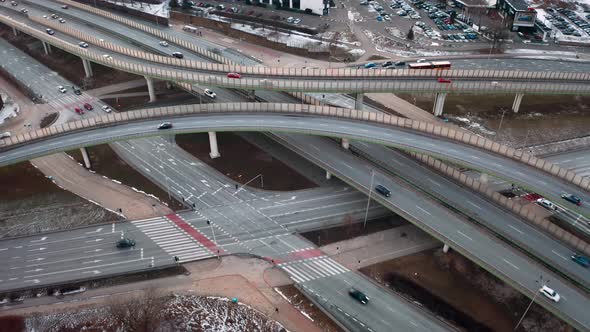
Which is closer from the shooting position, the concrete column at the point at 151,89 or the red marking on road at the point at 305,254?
the red marking on road at the point at 305,254

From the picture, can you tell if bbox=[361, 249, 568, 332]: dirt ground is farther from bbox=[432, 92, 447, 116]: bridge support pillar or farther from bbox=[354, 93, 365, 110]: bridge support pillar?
bbox=[432, 92, 447, 116]: bridge support pillar

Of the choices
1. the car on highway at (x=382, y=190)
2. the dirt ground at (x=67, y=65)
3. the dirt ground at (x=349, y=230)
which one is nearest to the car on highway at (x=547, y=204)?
the dirt ground at (x=349, y=230)

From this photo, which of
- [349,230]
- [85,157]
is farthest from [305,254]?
[85,157]


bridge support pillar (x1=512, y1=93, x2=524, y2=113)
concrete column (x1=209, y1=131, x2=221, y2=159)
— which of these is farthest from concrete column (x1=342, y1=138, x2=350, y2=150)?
bridge support pillar (x1=512, y1=93, x2=524, y2=113)

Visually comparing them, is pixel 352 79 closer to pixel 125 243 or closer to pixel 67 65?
pixel 125 243

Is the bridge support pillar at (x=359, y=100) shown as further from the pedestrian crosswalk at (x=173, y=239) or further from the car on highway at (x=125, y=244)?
the car on highway at (x=125, y=244)

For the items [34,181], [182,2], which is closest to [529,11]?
[182,2]

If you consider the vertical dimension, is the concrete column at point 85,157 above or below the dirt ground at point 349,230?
above
